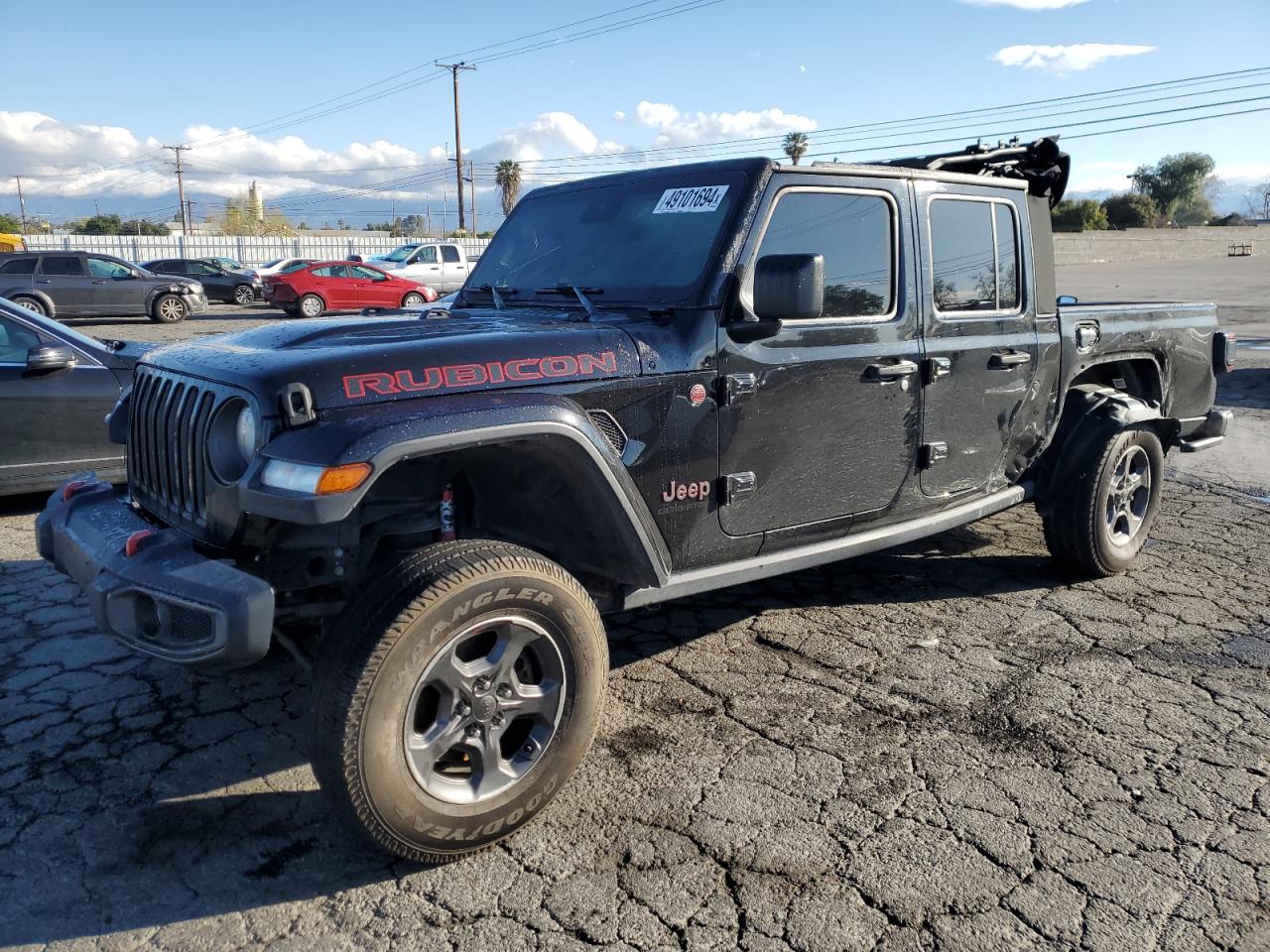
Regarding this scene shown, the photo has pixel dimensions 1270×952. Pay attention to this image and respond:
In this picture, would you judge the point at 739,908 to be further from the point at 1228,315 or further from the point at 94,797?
the point at 1228,315

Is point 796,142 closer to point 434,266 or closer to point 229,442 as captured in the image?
point 434,266

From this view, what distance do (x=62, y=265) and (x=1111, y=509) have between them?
20.9 m

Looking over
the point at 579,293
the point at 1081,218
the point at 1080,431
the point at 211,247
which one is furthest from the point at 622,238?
the point at 1081,218

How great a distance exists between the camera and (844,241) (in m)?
3.77

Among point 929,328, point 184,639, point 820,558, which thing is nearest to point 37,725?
point 184,639

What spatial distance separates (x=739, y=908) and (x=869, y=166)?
8.99 feet

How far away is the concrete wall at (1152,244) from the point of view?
1841 inches

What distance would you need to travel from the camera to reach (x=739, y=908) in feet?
8.49

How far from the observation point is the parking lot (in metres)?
2.55

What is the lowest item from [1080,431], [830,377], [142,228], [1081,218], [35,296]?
[1080,431]

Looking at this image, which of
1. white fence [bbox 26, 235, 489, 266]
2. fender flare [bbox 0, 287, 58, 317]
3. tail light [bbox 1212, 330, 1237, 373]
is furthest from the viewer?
white fence [bbox 26, 235, 489, 266]

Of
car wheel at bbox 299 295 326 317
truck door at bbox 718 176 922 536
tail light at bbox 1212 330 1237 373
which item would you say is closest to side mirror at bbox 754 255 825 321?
truck door at bbox 718 176 922 536

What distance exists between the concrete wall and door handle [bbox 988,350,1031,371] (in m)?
43.0

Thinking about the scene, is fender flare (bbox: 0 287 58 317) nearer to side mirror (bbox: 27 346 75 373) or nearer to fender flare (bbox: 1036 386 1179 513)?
side mirror (bbox: 27 346 75 373)
